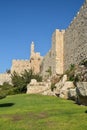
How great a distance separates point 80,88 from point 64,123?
3555mm

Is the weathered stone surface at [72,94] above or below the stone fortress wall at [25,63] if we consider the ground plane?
below

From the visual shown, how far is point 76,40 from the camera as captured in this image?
30266 mm

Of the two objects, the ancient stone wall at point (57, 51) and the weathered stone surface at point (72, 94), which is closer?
the weathered stone surface at point (72, 94)

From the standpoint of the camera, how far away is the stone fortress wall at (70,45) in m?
28.2

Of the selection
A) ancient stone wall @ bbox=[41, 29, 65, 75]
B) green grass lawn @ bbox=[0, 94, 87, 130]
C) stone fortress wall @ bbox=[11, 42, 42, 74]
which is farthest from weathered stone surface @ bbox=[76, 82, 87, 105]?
stone fortress wall @ bbox=[11, 42, 42, 74]

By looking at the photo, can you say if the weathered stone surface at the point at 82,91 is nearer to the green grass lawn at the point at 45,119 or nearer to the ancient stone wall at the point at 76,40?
the green grass lawn at the point at 45,119

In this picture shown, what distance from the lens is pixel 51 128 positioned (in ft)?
34.4

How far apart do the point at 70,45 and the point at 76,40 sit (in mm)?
1966

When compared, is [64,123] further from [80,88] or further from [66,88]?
[66,88]

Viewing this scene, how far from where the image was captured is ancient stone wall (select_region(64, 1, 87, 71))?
27.9 m

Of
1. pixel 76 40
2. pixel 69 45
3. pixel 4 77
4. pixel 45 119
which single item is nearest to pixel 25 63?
pixel 4 77

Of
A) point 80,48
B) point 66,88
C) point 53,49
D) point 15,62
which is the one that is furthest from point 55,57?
point 15,62

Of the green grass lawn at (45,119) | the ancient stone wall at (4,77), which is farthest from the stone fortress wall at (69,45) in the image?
the green grass lawn at (45,119)

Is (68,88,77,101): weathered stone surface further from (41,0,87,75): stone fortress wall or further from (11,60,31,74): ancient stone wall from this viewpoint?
(11,60,31,74): ancient stone wall
